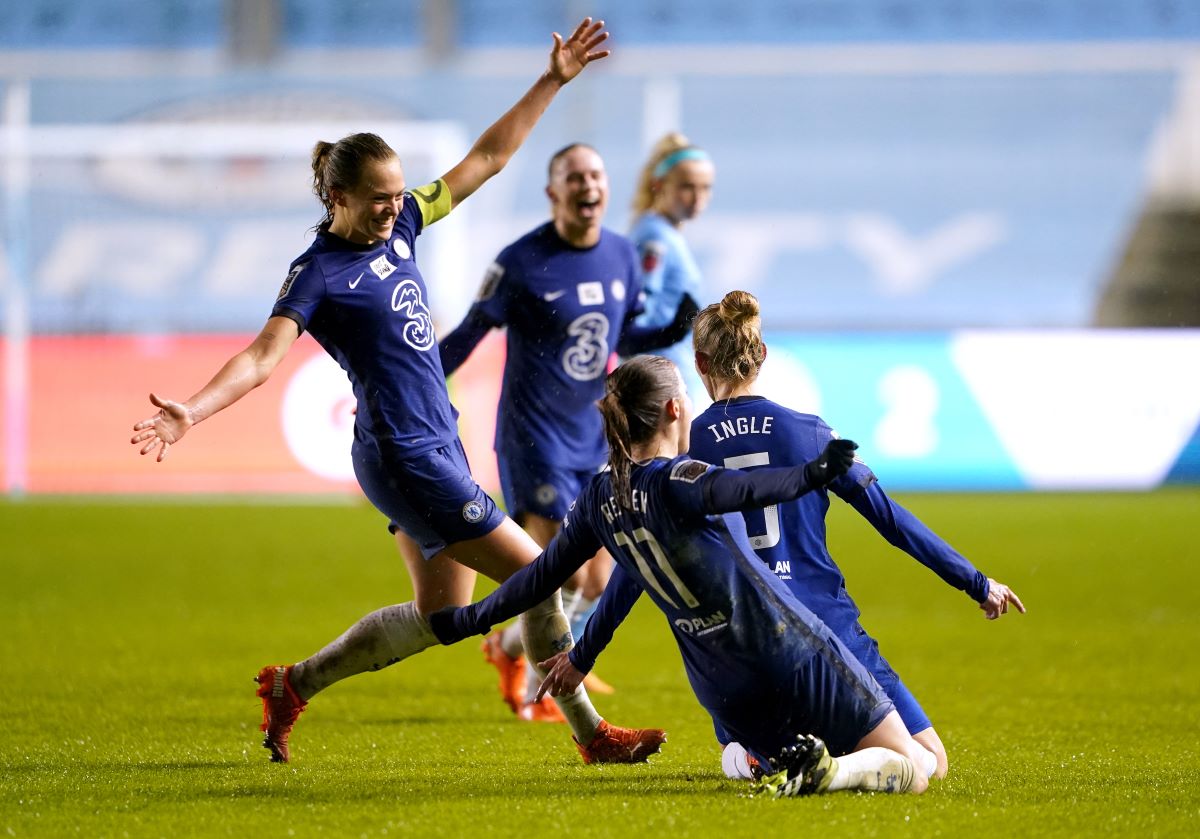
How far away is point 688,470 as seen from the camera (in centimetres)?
371

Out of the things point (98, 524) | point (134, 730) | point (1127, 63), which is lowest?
point (98, 524)

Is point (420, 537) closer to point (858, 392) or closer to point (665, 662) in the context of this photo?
point (665, 662)

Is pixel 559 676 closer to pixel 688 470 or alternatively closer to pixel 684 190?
pixel 688 470

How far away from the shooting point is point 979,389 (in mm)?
14656

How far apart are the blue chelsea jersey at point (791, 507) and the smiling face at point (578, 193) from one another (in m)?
1.65

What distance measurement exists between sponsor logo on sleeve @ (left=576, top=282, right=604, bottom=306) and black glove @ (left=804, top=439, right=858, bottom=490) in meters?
2.48

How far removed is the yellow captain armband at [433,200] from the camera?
472 centimetres

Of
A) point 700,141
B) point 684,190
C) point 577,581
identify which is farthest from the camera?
point 700,141

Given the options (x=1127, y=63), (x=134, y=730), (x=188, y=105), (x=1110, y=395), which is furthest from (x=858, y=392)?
(x=134, y=730)

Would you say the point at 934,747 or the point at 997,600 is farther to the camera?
the point at 934,747

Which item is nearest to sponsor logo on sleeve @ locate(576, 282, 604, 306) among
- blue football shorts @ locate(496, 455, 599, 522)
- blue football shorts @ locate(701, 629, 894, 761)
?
blue football shorts @ locate(496, 455, 599, 522)

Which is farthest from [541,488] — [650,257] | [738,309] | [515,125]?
[738,309]

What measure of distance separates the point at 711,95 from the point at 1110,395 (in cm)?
704

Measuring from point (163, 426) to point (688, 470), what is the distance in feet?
3.95
